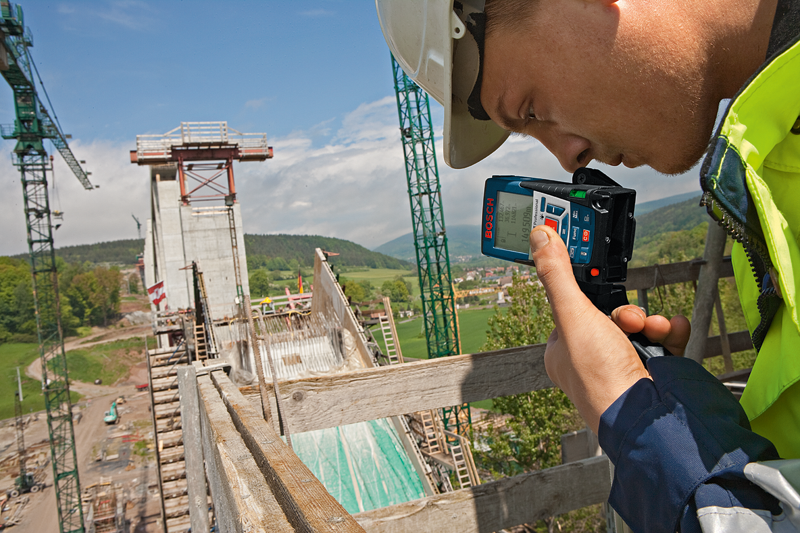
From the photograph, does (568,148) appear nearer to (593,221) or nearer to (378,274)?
(593,221)

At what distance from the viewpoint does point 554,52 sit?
1.05 m

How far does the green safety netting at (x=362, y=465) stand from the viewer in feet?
26.9

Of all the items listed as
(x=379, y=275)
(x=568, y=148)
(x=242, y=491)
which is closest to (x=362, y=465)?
(x=242, y=491)

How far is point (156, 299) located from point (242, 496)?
86.1 ft

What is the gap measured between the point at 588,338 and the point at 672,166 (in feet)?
1.50

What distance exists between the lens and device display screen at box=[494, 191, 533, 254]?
1382 mm

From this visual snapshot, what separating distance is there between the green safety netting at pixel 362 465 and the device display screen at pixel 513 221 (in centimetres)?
744

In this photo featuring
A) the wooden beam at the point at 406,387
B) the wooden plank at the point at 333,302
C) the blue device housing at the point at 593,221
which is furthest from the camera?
the wooden plank at the point at 333,302

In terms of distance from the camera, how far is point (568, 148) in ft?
3.90

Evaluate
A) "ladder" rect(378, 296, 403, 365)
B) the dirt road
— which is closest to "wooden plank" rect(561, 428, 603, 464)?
"ladder" rect(378, 296, 403, 365)

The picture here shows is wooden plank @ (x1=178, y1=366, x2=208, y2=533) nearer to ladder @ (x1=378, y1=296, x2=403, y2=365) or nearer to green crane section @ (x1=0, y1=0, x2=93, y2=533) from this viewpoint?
ladder @ (x1=378, y1=296, x2=403, y2=365)

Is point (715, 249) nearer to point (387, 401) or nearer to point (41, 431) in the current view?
point (387, 401)

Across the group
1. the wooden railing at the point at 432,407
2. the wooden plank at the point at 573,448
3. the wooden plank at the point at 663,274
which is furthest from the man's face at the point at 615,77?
the wooden plank at the point at 573,448

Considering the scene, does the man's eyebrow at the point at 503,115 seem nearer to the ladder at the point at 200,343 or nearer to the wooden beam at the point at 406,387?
the wooden beam at the point at 406,387
